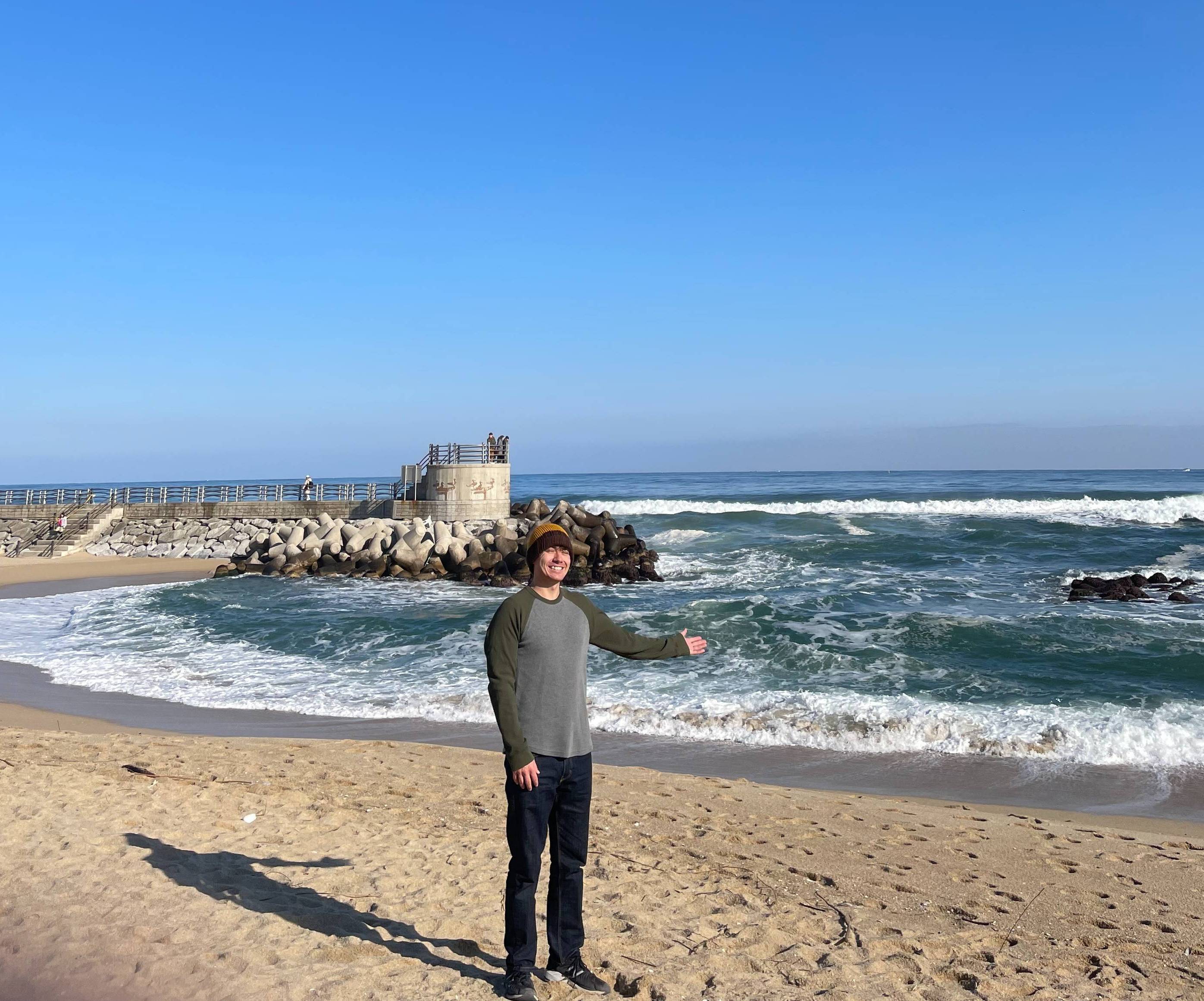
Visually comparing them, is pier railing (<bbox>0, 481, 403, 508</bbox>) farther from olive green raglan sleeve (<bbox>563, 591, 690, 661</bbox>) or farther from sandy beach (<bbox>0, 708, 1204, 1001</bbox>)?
olive green raglan sleeve (<bbox>563, 591, 690, 661</bbox>)

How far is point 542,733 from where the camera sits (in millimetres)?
3658

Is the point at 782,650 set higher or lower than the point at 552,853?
lower

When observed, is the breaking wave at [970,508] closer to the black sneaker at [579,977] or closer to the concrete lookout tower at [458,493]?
the concrete lookout tower at [458,493]

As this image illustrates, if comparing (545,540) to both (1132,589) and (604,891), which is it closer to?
(604,891)

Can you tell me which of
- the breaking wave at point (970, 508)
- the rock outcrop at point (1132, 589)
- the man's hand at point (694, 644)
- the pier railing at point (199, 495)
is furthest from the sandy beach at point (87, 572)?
the man's hand at point (694, 644)

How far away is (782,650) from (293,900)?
403 inches

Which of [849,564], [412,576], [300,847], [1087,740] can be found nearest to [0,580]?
[412,576]

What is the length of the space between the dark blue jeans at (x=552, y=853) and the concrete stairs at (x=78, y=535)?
119 ft

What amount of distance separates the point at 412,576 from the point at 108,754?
18912 millimetres

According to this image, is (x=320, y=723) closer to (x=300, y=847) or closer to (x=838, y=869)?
(x=300, y=847)

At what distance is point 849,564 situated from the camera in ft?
90.2

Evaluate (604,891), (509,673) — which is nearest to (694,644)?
(509,673)

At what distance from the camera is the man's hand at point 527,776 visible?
3.55 m

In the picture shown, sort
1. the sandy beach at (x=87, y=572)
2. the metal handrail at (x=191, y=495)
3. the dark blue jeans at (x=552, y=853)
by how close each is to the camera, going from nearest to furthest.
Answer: the dark blue jeans at (x=552, y=853)
the sandy beach at (x=87, y=572)
the metal handrail at (x=191, y=495)
